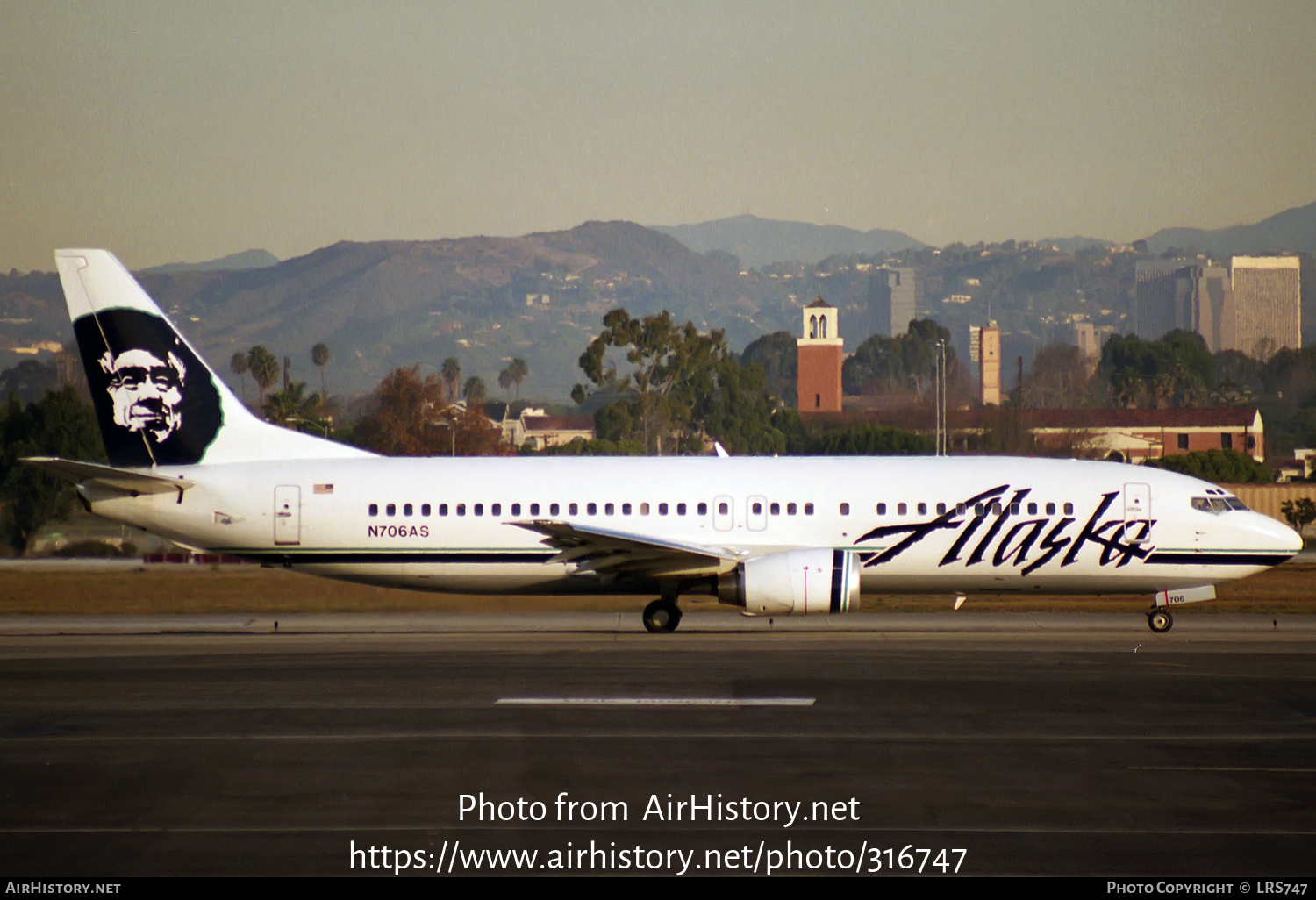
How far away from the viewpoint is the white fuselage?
1073 inches

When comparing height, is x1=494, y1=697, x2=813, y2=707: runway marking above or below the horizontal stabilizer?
below

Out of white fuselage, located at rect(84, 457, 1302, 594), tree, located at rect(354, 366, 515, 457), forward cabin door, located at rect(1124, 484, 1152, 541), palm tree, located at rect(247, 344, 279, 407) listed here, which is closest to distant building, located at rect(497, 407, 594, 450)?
palm tree, located at rect(247, 344, 279, 407)

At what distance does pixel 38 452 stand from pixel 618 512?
1919 inches

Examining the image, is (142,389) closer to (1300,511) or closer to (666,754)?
(666,754)

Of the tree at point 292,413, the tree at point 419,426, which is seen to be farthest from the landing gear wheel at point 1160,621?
the tree at point 419,426

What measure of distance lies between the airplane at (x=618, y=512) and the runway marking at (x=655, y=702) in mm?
7513

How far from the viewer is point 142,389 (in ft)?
91.6

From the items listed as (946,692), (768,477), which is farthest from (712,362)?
(946,692)

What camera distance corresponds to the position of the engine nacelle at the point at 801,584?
25.6 m

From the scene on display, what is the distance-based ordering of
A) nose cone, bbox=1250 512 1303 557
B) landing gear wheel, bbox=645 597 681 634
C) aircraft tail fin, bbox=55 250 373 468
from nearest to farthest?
nose cone, bbox=1250 512 1303 557 < aircraft tail fin, bbox=55 250 373 468 < landing gear wheel, bbox=645 597 681 634

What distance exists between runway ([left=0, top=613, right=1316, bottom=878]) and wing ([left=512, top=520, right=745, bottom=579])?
4.42 ft

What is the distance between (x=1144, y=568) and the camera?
89.7 feet

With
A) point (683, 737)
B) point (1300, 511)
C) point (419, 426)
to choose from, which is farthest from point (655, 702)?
point (419, 426)

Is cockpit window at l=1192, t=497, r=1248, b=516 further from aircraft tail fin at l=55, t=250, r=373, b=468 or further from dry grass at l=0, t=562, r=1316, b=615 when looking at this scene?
aircraft tail fin at l=55, t=250, r=373, b=468
